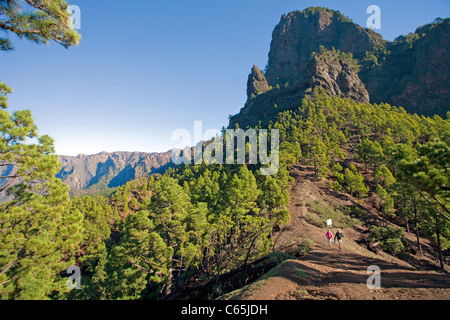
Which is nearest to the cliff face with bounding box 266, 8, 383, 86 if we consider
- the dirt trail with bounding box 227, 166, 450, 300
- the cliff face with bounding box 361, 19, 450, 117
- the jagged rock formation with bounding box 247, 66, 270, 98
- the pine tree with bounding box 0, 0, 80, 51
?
the jagged rock formation with bounding box 247, 66, 270, 98

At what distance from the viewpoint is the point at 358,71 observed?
11706cm

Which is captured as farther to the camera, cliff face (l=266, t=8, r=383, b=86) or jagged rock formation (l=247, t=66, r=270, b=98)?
cliff face (l=266, t=8, r=383, b=86)

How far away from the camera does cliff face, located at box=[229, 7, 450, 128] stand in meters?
91.6

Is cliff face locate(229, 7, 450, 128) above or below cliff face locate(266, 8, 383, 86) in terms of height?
below

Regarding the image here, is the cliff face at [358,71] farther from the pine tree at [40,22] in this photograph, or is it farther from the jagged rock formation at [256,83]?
the pine tree at [40,22]

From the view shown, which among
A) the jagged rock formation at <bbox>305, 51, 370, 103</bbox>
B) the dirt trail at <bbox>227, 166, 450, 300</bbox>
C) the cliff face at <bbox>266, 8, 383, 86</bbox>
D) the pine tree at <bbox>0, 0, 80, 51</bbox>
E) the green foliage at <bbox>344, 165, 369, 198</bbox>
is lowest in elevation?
the dirt trail at <bbox>227, 166, 450, 300</bbox>

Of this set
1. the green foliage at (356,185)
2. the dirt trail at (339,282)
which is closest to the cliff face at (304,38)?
the green foliage at (356,185)

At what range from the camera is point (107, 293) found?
20578mm

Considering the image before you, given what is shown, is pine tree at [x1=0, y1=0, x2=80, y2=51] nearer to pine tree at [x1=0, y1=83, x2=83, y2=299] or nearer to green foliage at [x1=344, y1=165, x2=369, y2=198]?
pine tree at [x1=0, y1=83, x2=83, y2=299]

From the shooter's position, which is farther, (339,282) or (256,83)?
(256,83)

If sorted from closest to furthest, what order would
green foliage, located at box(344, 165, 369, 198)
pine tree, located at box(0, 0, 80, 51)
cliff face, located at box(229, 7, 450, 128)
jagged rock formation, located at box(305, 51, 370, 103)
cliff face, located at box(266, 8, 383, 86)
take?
pine tree, located at box(0, 0, 80, 51)
green foliage, located at box(344, 165, 369, 198)
jagged rock formation, located at box(305, 51, 370, 103)
cliff face, located at box(229, 7, 450, 128)
cliff face, located at box(266, 8, 383, 86)

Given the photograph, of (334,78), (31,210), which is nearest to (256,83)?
(334,78)

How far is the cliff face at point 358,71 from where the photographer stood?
9156 centimetres

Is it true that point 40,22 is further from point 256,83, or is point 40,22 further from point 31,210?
point 256,83
